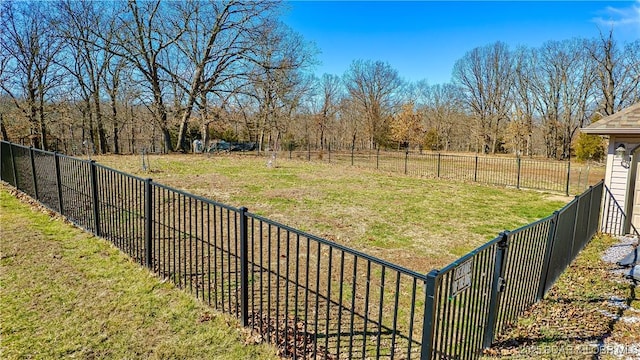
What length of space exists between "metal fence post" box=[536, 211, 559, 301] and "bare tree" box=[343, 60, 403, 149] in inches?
1471

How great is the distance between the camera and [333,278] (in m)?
4.59

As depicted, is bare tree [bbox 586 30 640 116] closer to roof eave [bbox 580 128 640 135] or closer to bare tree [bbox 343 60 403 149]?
bare tree [bbox 343 60 403 149]

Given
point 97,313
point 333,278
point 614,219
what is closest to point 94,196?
point 97,313

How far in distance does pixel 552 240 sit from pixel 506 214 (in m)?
5.47

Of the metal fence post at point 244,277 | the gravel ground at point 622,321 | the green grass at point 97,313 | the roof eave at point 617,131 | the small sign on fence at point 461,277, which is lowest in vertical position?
the gravel ground at point 622,321

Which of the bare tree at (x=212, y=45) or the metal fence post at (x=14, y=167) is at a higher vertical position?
the bare tree at (x=212, y=45)

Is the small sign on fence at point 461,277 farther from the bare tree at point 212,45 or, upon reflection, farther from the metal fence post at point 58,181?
the bare tree at point 212,45

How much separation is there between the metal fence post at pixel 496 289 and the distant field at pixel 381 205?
203cm

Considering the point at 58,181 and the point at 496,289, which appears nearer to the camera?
the point at 496,289

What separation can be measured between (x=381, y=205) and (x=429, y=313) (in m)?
7.57

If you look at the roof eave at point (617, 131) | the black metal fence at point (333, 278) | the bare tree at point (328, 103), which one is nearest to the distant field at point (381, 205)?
the black metal fence at point (333, 278)

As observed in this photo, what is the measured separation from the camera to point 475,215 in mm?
8859

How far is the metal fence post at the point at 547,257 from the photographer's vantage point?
4019 millimetres

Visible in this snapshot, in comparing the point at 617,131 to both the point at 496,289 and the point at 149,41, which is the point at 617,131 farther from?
the point at 149,41
